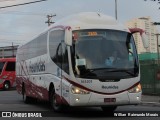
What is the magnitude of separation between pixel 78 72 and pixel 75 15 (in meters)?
2.42

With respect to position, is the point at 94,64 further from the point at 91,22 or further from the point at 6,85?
the point at 6,85

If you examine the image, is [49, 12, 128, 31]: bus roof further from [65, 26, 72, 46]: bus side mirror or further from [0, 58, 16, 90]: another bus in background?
[0, 58, 16, 90]: another bus in background

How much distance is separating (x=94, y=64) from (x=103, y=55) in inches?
18.5

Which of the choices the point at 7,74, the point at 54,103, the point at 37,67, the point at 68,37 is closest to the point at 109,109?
the point at 54,103

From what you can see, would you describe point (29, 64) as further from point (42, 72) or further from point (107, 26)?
point (107, 26)

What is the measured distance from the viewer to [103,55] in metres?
14.7

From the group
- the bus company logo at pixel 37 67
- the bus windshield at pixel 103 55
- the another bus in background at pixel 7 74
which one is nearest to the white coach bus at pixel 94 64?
the bus windshield at pixel 103 55

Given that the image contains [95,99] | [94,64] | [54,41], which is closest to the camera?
[95,99]

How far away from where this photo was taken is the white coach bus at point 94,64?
14.3 m

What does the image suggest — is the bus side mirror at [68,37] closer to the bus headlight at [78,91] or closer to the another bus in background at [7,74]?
the bus headlight at [78,91]

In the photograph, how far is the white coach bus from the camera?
14305 millimetres

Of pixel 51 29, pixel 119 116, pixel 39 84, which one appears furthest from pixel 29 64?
pixel 119 116

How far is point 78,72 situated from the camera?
1443cm

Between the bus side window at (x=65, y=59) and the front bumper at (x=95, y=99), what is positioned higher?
the bus side window at (x=65, y=59)
